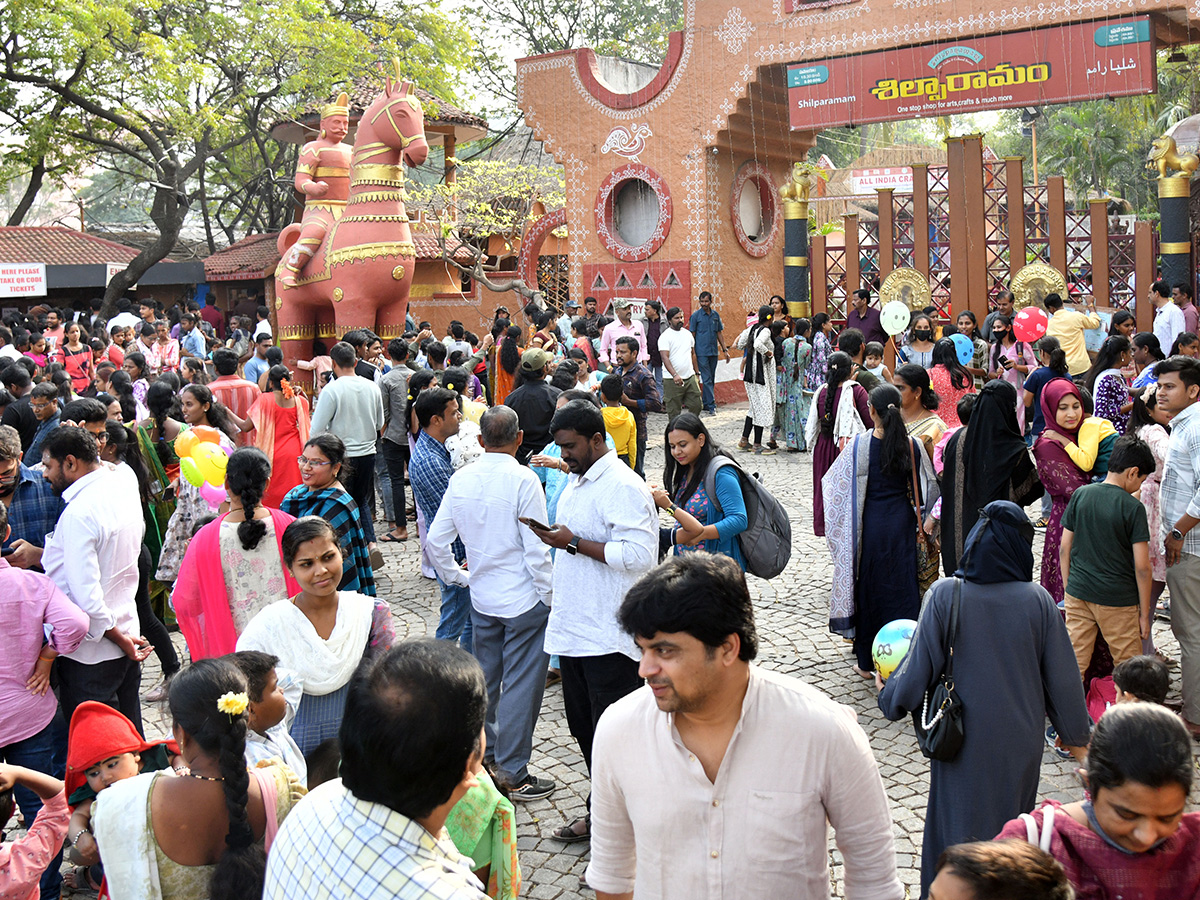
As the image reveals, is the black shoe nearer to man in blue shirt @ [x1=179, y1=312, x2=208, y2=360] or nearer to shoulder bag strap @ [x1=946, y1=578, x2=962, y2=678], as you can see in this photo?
shoulder bag strap @ [x1=946, y1=578, x2=962, y2=678]

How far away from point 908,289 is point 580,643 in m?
Result: 13.1

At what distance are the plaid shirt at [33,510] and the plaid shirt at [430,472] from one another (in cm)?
175

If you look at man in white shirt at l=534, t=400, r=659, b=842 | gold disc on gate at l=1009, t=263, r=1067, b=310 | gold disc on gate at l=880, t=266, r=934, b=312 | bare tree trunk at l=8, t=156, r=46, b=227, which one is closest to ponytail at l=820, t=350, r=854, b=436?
man in white shirt at l=534, t=400, r=659, b=842

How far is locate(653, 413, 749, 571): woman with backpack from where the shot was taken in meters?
4.87

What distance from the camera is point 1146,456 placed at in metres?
4.64

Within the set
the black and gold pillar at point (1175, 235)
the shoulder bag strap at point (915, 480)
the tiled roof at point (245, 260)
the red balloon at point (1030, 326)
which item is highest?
the tiled roof at point (245, 260)

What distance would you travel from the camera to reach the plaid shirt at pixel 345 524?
470 cm

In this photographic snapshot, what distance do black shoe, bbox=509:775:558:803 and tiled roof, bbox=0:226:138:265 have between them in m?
23.3

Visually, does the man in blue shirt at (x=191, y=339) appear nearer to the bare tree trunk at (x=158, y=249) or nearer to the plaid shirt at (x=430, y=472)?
the bare tree trunk at (x=158, y=249)

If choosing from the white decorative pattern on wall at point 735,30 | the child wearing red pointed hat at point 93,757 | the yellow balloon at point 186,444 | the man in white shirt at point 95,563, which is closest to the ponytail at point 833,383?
the yellow balloon at point 186,444

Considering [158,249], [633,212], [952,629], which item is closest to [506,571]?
[952,629]

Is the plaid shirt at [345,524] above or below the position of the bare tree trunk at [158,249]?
below

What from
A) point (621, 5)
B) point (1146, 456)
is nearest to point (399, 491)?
point (1146, 456)

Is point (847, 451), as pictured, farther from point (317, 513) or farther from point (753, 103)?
point (753, 103)
